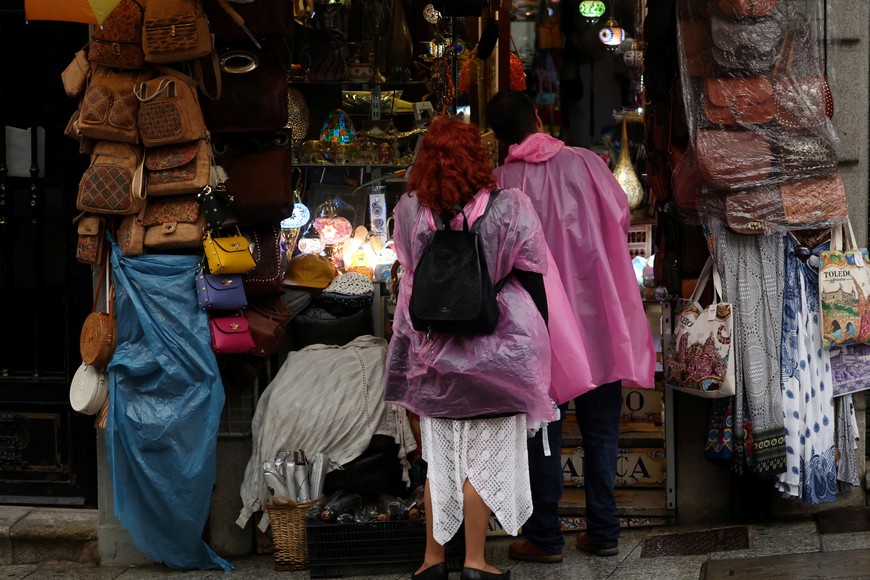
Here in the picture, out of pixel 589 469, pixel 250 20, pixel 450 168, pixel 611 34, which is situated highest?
pixel 611 34

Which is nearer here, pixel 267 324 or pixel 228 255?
pixel 228 255

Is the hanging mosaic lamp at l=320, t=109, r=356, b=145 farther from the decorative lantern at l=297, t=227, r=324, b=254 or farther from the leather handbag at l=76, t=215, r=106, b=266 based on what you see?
the leather handbag at l=76, t=215, r=106, b=266

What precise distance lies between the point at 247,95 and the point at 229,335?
47.3 inches

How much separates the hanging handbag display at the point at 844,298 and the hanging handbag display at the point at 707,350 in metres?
0.48

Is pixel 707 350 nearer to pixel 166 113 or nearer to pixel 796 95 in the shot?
pixel 796 95

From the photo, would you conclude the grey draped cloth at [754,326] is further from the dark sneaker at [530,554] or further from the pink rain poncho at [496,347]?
the pink rain poncho at [496,347]

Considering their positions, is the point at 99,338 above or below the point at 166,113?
below

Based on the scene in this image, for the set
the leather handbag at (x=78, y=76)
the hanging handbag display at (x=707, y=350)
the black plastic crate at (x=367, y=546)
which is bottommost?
the black plastic crate at (x=367, y=546)

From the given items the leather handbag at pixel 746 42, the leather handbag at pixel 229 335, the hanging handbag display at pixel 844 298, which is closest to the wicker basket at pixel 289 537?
the leather handbag at pixel 229 335

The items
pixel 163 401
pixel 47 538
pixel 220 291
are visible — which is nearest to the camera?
pixel 220 291

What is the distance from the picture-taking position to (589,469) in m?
5.71

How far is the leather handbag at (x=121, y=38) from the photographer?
5.57 m

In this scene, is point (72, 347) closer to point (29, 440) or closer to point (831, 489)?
point (29, 440)

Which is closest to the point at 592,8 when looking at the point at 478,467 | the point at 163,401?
the point at 163,401
